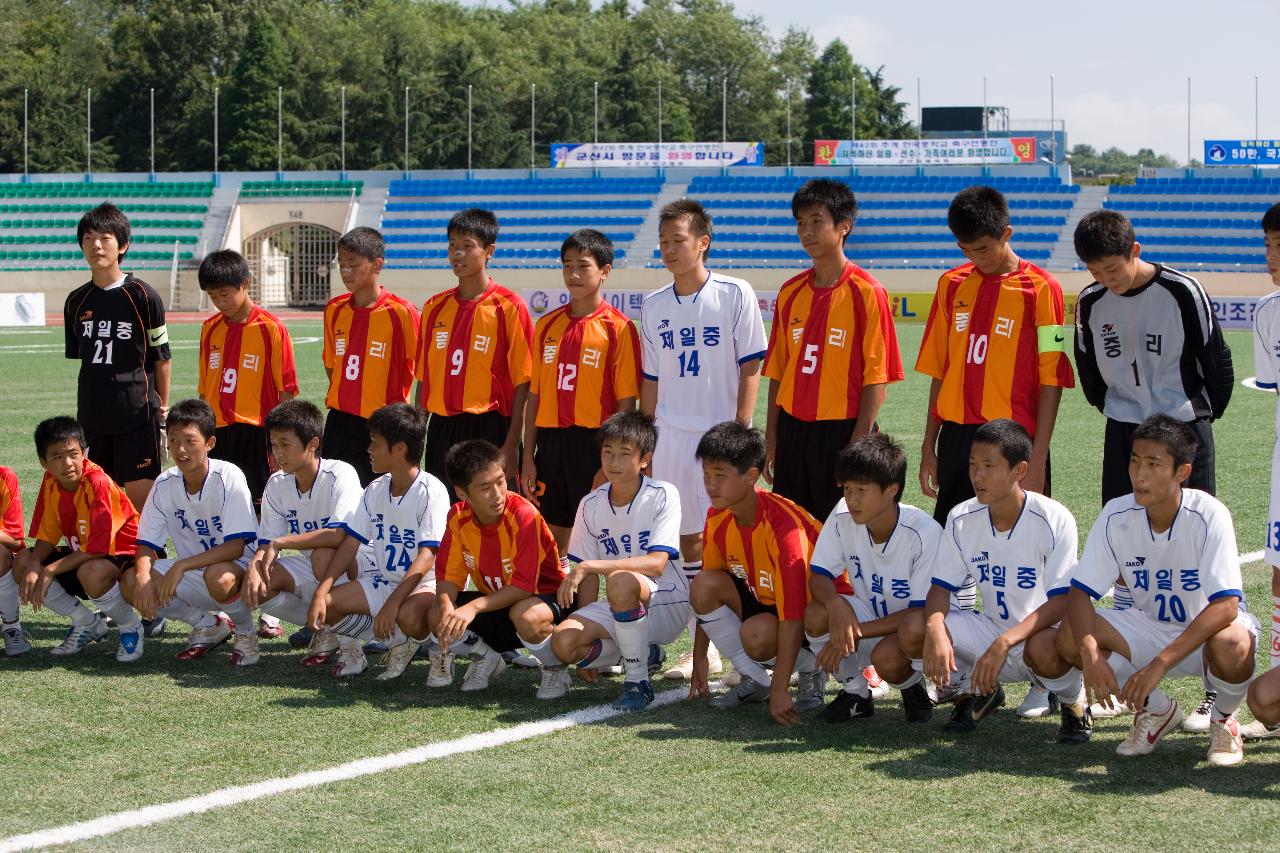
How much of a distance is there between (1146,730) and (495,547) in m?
2.46

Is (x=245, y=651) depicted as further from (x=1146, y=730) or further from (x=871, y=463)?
(x=1146, y=730)

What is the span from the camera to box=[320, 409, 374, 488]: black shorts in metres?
7.06

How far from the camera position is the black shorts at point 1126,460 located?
5.15 meters

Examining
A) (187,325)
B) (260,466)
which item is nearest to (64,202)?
(187,325)

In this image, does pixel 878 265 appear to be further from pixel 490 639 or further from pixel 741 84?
pixel 741 84

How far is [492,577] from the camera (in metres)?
5.59

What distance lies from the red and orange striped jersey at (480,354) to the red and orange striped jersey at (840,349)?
134cm

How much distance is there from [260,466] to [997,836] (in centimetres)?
448

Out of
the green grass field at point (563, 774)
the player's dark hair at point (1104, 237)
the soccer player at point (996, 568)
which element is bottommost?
the green grass field at point (563, 774)

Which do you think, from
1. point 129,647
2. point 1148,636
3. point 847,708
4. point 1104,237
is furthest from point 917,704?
point 129,647

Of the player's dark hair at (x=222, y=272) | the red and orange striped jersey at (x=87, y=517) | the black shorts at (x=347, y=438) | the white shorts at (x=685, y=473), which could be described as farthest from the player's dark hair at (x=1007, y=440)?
the player's dark hair at (x=222, y=272)

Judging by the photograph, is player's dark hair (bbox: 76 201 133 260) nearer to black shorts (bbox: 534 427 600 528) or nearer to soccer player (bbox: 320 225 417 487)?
soccer player (bbox: 320 225 417 487)

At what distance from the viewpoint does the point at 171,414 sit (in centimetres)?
627

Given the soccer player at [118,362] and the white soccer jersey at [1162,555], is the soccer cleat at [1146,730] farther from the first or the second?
the soccer player at [118,362]
